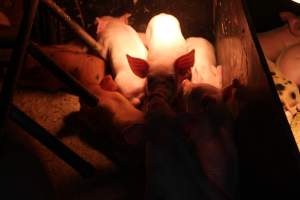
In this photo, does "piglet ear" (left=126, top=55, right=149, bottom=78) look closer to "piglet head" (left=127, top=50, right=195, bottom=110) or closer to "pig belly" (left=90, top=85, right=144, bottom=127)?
"piglet head" (left=127, top=50, right=195, bottom=110)

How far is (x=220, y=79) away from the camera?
6.30 ft

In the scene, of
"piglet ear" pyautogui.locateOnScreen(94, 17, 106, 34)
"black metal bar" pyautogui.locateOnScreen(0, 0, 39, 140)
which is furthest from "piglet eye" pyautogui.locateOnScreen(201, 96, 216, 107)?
"piglet ear" pyautogui.locateOnScreen(94, 17, 106, 34)

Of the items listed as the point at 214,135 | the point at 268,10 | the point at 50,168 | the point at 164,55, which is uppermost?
the point at 268,10

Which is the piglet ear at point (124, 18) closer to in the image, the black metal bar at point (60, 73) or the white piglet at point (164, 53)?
the white piglet at point (164, 53)

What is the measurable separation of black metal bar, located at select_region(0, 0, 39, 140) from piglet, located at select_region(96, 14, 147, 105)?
1.77 ft

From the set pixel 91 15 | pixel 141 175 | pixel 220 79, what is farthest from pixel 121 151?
pixel 91 15

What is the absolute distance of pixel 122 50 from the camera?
193 centimetres

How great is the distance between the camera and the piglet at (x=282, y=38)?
6.92 feet

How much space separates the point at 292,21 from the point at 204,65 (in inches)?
22.7

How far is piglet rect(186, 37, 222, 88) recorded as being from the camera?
1860mm

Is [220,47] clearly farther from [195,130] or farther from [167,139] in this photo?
[167,139]

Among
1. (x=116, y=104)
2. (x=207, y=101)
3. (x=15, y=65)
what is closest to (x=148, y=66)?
(x=116, y=104)

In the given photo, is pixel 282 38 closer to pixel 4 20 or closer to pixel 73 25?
pixel 73 25

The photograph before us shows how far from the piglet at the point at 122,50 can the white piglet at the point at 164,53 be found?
5 centimetres
